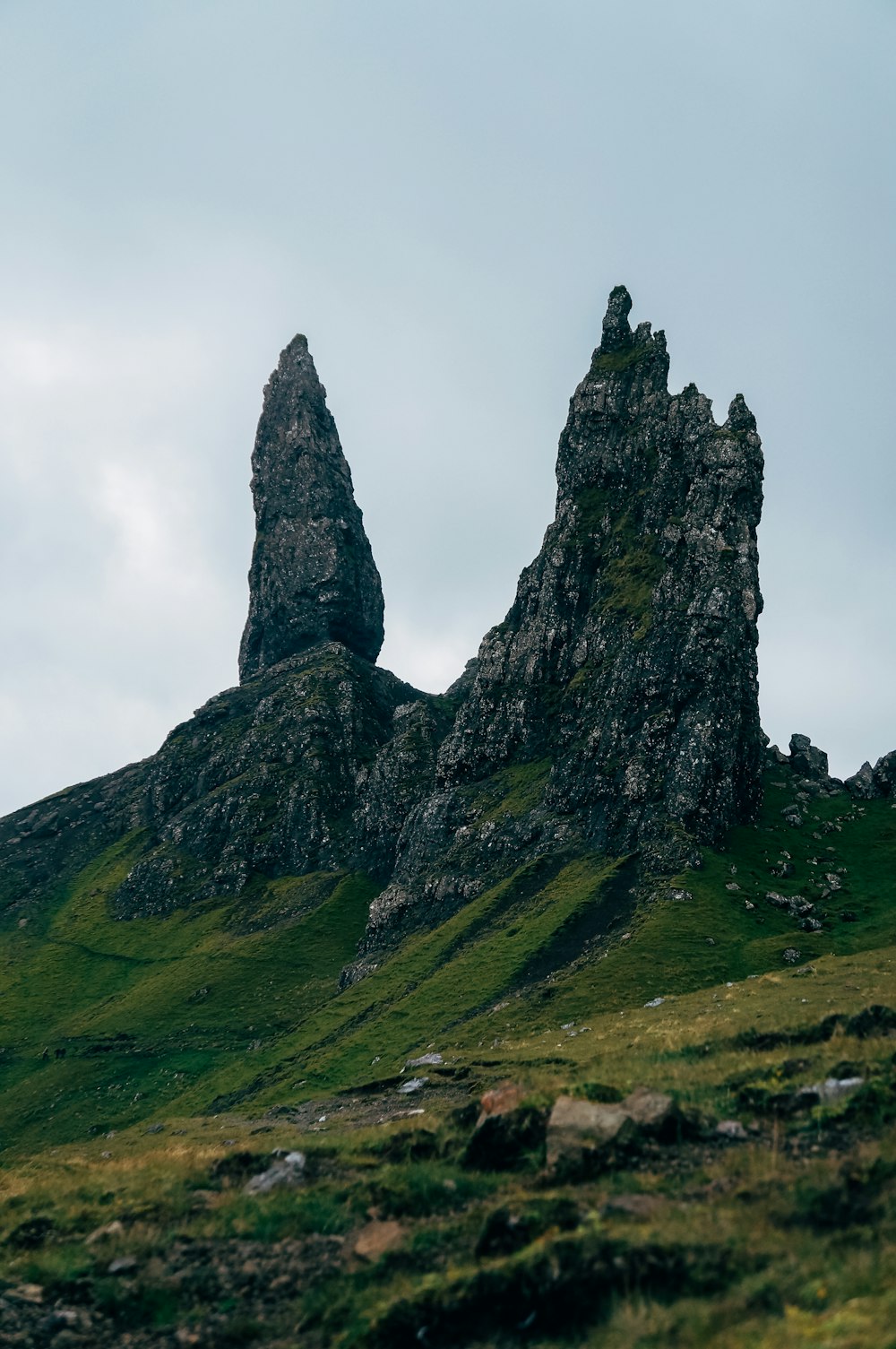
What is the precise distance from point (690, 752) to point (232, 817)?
10351 cm

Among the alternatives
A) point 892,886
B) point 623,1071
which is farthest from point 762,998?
point 892,886

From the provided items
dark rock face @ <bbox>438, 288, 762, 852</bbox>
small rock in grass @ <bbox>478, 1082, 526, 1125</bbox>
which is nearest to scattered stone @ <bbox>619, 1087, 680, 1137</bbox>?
small rock in grass @ <bbox>478, 1082, 526, 1125</bbox>

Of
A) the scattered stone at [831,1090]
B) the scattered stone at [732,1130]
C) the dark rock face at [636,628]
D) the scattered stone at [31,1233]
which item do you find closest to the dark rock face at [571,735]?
the dark rock face at [636,628]

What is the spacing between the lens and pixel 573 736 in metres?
Result: 134

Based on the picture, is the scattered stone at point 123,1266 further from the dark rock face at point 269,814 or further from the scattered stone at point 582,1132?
the dark rock face at point 269,814

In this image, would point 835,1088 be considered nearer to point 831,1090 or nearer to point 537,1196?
point 831,1090

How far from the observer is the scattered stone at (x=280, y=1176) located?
29172 mm

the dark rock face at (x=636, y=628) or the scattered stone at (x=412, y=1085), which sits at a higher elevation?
the dark rock face at (x=636, y=628)

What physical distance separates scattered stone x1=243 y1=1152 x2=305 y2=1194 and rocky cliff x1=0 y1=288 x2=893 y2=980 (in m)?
77.5

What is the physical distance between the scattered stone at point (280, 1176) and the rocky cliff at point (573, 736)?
7748 centimetres

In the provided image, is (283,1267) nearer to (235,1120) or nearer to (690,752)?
(235,1120)

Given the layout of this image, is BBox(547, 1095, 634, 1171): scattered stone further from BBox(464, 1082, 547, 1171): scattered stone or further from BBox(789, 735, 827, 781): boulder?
BBox(789, 735, 827, 781): boulder

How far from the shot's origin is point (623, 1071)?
37.9 m

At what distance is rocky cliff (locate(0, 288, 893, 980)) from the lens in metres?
118
